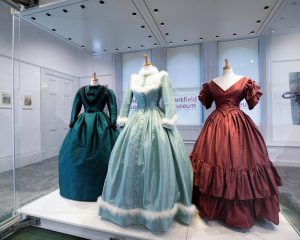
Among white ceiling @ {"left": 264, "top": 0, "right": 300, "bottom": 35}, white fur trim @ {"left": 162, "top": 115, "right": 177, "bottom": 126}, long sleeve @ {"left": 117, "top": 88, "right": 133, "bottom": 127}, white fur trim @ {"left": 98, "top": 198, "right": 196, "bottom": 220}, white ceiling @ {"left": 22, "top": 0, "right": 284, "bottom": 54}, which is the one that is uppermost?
white ceiling @ {"left": 264, "top": 0, "right": 300, "bottom": 35}

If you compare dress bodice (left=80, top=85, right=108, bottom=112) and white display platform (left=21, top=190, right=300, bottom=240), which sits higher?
dress bodice (left=80, top=85, right=108, bottom=112)

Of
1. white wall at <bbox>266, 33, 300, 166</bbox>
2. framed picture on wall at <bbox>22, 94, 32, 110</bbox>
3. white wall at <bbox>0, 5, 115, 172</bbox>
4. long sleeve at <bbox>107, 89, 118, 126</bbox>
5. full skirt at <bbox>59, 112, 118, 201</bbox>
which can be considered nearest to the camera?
full skirt at <bbox>59, 112, 118, 201</bbox>

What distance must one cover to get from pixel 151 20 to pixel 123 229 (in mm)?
1312

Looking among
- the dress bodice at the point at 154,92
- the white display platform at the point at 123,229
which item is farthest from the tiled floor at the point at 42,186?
the dress bodice at the point at 154,92

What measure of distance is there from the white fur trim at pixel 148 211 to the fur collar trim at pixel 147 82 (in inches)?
28.0

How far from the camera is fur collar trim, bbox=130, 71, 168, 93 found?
1176mm

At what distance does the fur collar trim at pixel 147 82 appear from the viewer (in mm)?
1176

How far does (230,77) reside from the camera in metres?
1.22

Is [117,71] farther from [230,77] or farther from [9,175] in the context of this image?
[9,175]

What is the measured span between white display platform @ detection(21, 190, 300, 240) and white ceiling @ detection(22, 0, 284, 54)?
128 cm

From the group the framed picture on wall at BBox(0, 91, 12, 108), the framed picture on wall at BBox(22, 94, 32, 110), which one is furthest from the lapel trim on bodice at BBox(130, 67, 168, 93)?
the framed picture on wall at BBox(22, 94, 32, 110)

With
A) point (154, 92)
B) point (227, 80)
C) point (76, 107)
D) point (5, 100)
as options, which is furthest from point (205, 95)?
point (5, 100)

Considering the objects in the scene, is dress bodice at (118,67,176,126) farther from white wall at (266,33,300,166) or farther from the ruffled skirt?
white wall at (266,33,300,166)

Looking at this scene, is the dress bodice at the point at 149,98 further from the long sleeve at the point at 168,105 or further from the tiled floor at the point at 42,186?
the tiled floor at the point at 42,186
